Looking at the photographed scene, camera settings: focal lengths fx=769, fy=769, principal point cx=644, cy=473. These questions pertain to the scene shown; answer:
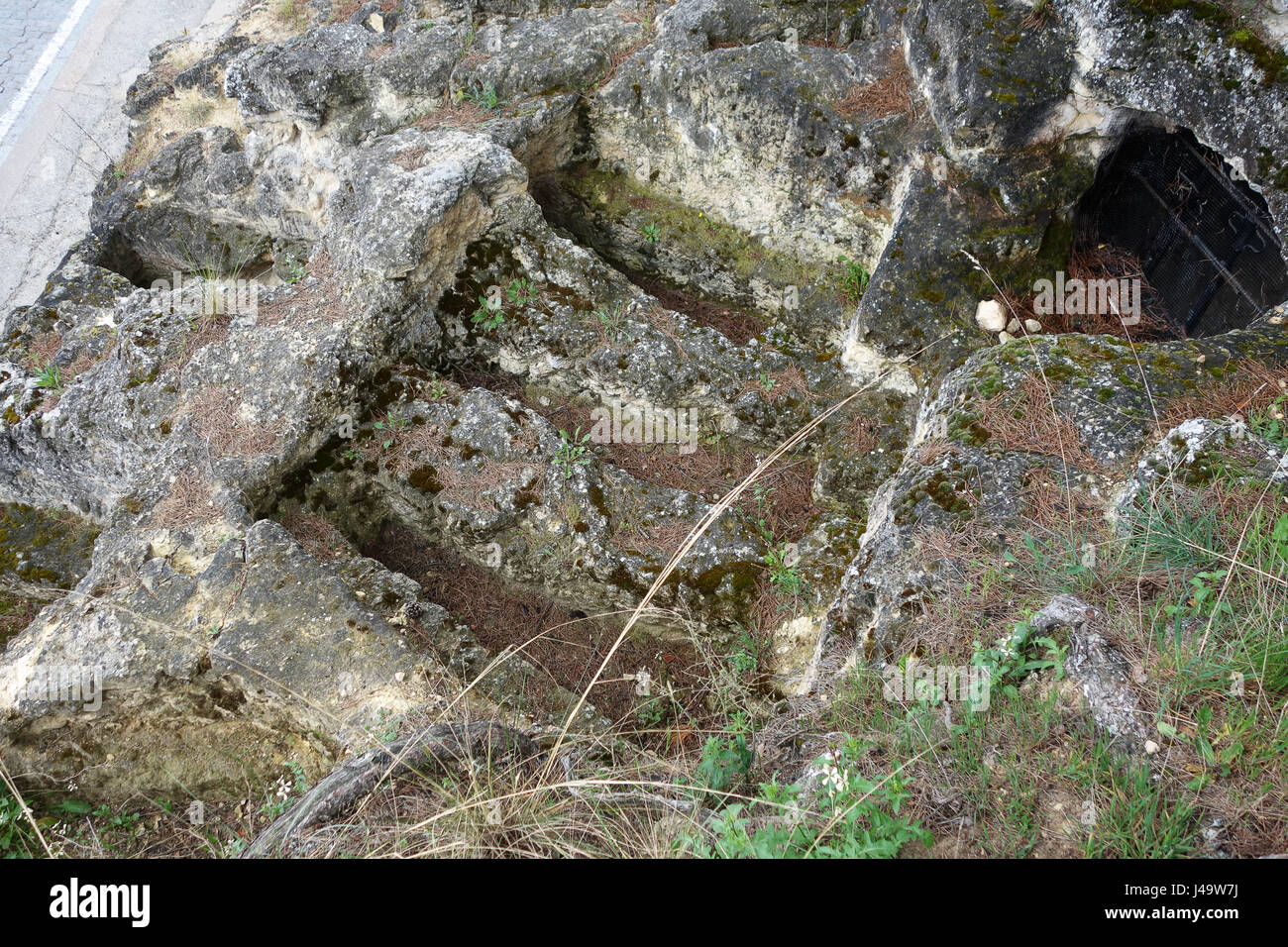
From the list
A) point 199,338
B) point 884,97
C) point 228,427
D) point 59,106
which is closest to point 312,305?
point 199,338

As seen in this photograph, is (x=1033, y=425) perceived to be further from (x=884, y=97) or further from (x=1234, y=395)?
(x=884, y=97)

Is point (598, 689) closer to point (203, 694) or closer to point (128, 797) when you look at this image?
point (203, 694)

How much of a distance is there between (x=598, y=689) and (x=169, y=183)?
8.45 m

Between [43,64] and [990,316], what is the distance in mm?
15432

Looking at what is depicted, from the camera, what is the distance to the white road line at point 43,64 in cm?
1211

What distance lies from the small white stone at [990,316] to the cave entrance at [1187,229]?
4.23 ft

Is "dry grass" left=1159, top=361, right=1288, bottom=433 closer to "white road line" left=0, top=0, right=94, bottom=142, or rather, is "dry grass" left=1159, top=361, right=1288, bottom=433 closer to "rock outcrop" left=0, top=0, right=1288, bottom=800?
"rock outcrop" left=0, top=0, right=1288, bottom=800

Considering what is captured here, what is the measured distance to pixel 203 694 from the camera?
509 cm

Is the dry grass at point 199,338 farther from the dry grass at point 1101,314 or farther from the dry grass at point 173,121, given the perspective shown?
the dry grass at point 1101,314

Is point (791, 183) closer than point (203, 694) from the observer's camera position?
No

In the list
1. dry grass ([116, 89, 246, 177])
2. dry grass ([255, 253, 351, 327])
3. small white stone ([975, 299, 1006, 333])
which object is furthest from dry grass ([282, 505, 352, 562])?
dry grass ([116, 89, 246, 177])

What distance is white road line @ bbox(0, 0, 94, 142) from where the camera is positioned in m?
12.1

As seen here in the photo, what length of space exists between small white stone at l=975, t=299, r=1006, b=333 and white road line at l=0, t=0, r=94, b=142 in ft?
47.1

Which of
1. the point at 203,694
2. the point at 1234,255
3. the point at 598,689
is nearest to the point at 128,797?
the point at 203,694
